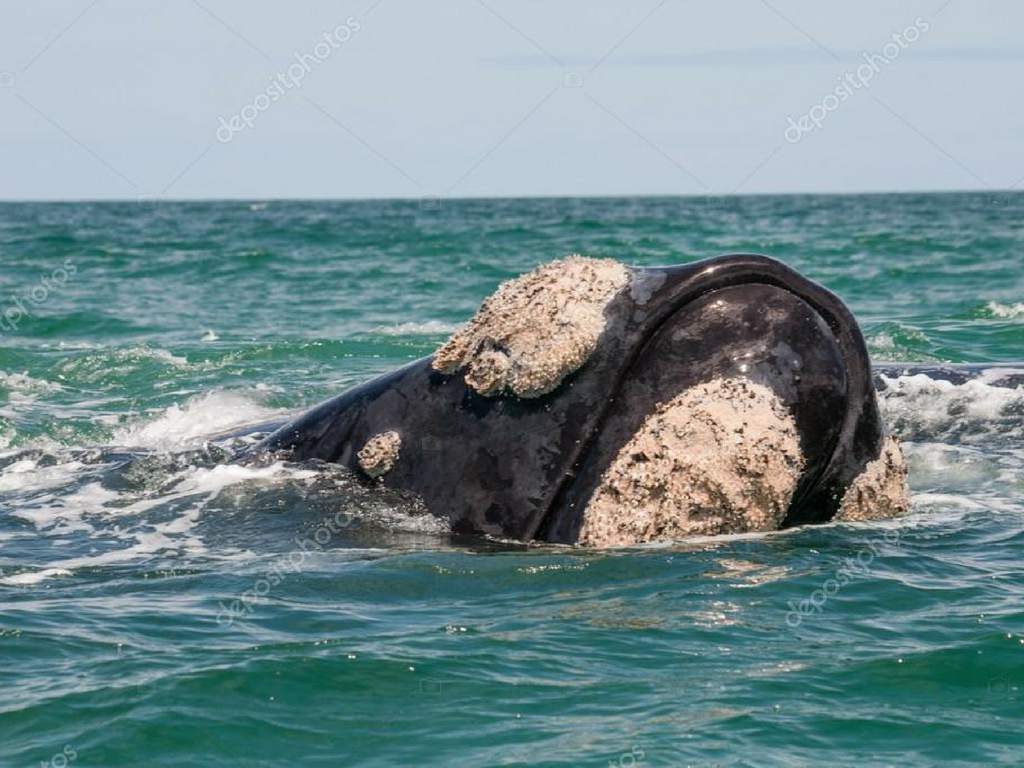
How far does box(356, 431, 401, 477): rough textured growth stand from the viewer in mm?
5934

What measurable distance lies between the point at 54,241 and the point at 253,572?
129 ft

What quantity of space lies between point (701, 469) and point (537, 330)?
0.76 m

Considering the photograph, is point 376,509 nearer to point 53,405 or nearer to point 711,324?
point 711,324

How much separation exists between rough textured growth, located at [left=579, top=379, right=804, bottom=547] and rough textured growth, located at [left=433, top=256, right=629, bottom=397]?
1.24ft

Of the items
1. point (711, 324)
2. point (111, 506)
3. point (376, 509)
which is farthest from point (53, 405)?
point (711, 324)

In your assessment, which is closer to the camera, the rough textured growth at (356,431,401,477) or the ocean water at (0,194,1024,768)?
the ocean water at (0,194,1024,768)

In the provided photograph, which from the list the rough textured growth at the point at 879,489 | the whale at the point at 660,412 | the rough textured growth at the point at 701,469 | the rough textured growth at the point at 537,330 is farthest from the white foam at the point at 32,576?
the rough textured growth at the point at 879,489

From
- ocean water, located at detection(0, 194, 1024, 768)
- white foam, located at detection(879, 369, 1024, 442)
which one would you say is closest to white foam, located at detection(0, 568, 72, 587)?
ocean water, located at detection(0, 194, 1024, 768)

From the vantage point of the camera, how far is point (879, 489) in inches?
233

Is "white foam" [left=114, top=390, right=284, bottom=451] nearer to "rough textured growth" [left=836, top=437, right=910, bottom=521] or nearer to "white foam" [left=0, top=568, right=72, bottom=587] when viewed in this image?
"white foam" [left=0, top=568, right=72, bottom=587]

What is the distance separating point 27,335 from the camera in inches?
730

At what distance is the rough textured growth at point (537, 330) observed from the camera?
5.62 meters

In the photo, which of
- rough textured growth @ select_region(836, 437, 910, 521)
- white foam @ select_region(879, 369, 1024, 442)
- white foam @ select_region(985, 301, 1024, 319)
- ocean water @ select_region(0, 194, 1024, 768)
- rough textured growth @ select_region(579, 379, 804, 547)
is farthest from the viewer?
white foam @ select_region(985, 301, 1024, 319)

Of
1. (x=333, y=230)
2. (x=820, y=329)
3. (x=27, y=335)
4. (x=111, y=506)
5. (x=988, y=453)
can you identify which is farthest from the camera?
(x=333, y=230)
